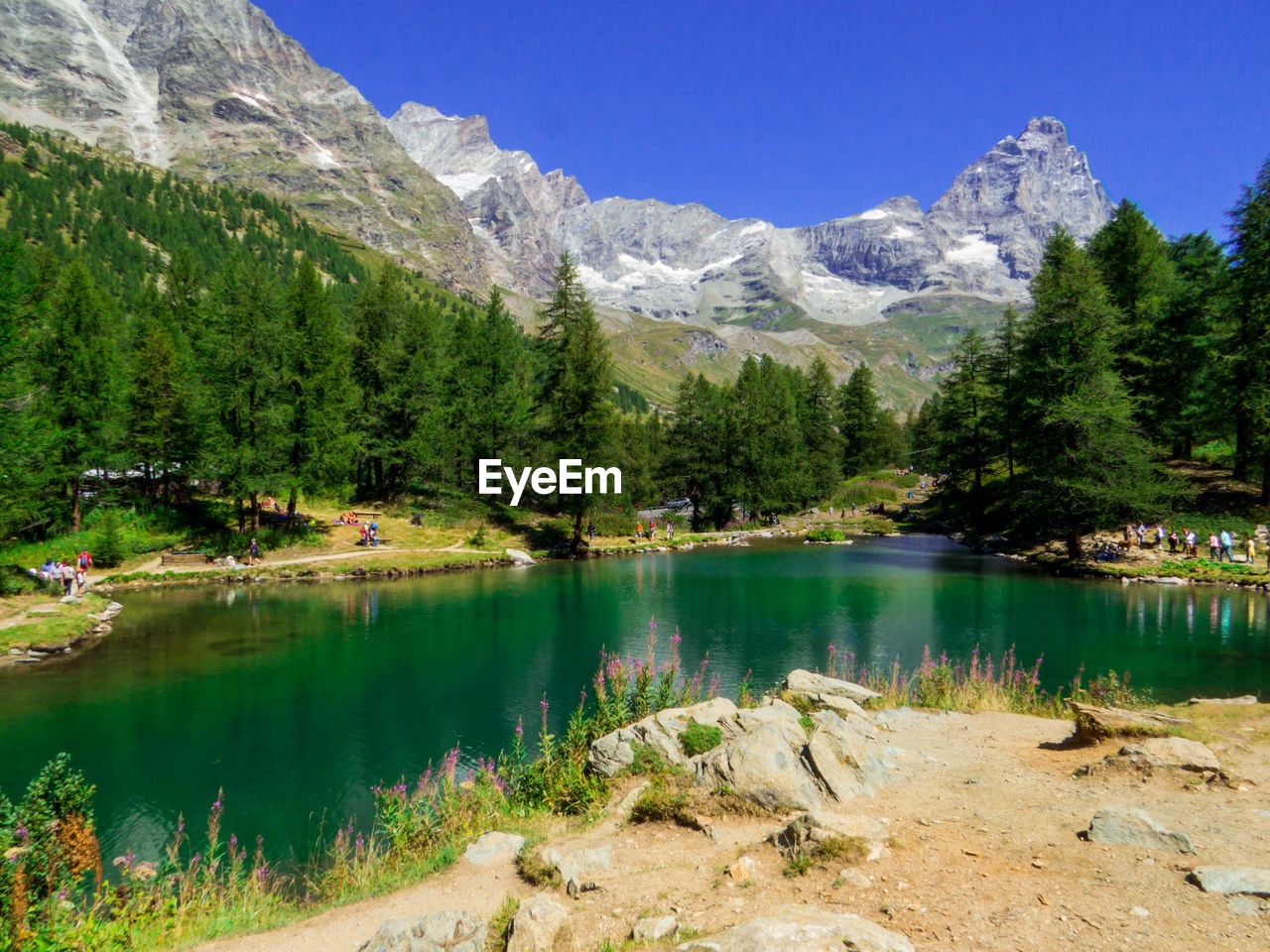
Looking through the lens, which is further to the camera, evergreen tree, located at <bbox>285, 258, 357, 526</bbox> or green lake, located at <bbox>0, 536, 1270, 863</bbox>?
evergreen tree, located at <bbox>285, 258, 357, 526</bbox>

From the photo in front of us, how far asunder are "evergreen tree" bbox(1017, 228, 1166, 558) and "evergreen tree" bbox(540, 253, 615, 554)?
33.3 metres

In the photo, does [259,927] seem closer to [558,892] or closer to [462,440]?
[558,892]

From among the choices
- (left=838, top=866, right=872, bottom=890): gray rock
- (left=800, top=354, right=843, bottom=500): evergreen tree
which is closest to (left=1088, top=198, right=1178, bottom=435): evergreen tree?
(left=800, top=354, right=843, bottom=500): evergreen tree

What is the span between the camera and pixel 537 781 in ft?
42.7

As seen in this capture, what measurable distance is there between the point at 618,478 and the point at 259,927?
51.0 m

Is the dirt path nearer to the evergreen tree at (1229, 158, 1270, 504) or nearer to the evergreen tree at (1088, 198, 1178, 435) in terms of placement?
the evergreen tree at (1229, 158, 1270, 504)

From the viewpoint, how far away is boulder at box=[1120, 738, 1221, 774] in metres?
10.2

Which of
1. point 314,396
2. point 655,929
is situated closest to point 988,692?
point 655,929

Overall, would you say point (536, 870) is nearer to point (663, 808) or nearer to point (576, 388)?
point (663, 808)

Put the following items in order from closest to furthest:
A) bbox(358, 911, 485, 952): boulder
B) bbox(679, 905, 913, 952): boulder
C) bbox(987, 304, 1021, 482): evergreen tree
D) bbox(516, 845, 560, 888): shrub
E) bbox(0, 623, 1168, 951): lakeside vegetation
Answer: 1. bbox(679, 905, 913, 952): boulder
2. bbox(358, 911, 485, 952): boulder
3. bbox(0, 623, 1168, 951): lakeside vegetation
4. bbox(516, 845, 560, 888): shrub
5. bbox(987, 304, 1021, 482): evergreen tree

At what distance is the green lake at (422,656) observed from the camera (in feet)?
50.5

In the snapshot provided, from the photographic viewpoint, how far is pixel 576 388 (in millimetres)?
53750

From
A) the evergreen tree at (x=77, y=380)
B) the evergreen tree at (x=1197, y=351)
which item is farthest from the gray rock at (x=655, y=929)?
the evergreen tree at (x=1197, y=351)

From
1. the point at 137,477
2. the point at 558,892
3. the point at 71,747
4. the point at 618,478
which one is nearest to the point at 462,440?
the point at 618,478
